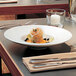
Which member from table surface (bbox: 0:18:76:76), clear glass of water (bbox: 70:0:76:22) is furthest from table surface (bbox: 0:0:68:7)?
table surface (bbox: 0:18:76:76)

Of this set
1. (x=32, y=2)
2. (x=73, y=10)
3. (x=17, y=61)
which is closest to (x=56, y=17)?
(x=73, y=10)

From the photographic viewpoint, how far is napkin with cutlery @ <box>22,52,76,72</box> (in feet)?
2.41

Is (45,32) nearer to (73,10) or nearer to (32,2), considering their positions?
(73,10)

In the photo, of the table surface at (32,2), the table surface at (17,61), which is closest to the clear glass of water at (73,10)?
the table surface at (17,61)

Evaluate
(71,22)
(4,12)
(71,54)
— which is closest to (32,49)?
(71,54)

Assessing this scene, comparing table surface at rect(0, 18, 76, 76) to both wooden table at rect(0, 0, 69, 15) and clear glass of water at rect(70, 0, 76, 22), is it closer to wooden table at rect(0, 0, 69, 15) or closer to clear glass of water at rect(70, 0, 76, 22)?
clear glass of water at rect(70, 0, 76, 22)

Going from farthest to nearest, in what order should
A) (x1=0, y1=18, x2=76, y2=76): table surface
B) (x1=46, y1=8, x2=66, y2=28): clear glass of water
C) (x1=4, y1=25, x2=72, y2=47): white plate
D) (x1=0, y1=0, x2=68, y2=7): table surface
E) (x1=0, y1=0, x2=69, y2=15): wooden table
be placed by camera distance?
(x1=0, y1=0, x2=68, y2=7): table surface → (x1=0, y1=0, x2=69, y2=15): wooden table → (x1=46, y1=8, x2=66, y2=28): clear glass of water → (x1=4, y1=25, x2=72, y2=47): white plate → (x1=0, y1=18, x2=76, y2=76): table surface

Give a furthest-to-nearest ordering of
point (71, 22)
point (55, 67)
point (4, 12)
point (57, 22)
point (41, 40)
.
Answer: point (4, 12) → point (71, 22) → point (57, 22) → point (41, 40) → point (55, 67)

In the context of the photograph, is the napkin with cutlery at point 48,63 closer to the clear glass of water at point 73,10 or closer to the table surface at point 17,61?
the table surface at point 17,61

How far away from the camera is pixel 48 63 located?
76 centimetres

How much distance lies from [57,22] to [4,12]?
924mm

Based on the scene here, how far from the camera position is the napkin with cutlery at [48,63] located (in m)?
0.73

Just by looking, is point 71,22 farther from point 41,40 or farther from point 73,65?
point 73,65

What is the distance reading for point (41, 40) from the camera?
38.2 inches
